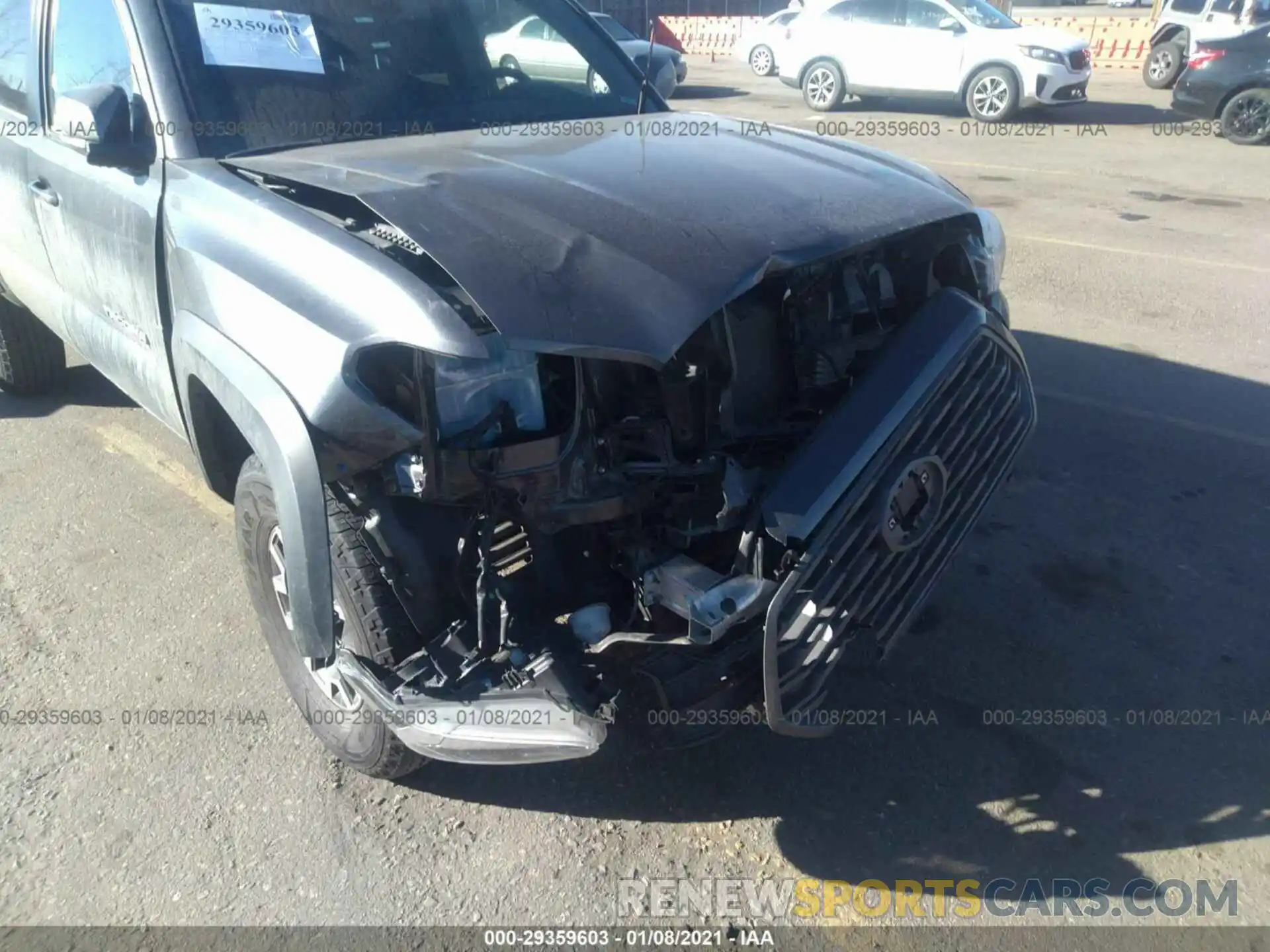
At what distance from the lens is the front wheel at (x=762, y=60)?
1988 centimetres

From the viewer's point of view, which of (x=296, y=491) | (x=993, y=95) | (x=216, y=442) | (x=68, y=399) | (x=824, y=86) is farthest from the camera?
(x=824, y=86)

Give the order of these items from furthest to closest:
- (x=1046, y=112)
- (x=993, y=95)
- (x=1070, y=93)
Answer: (x=1046, y=112) → (x=993, y=95) → (x=1070, y=93)

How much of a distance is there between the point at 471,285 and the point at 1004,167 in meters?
10.3

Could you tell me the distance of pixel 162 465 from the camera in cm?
457

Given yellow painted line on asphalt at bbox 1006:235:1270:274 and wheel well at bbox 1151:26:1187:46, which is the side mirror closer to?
yellow painted line on asphalt at bbox 1006:235:1270:274

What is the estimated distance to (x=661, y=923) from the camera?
2418 millimetres

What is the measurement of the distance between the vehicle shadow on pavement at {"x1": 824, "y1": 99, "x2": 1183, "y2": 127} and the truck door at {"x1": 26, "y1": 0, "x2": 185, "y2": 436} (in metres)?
12.4

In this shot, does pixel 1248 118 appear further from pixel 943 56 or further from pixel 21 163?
pixel 21 163

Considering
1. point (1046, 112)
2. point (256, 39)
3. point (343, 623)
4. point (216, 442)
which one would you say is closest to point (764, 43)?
point (1046, 112)

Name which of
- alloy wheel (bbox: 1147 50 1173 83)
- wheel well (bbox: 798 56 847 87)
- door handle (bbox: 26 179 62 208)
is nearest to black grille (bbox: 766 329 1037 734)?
door handle (bbox: 26 179 62 208)

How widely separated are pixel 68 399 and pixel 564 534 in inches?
157

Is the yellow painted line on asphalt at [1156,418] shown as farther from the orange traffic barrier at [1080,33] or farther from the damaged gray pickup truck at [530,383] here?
the orange traffic barrier at [1080,33]

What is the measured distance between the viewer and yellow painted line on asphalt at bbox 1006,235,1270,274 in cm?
707

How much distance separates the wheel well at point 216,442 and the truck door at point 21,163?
137cm
